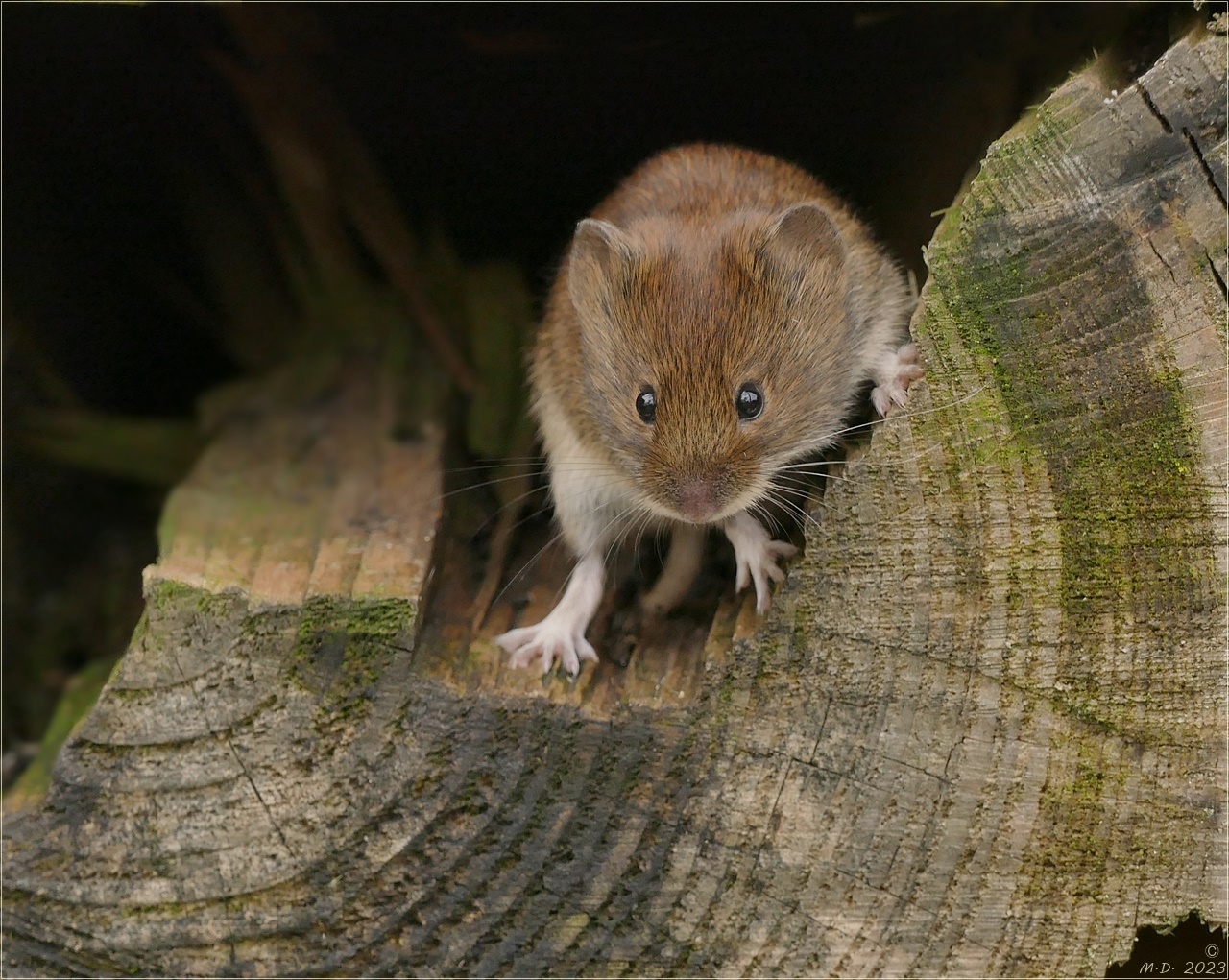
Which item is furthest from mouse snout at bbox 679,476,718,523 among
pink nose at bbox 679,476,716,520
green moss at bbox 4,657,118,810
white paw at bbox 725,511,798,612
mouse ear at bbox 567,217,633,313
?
green moss at bbox 4,657,118,810

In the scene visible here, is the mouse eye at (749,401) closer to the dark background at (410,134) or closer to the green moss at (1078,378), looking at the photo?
the green moss at (1078,378)

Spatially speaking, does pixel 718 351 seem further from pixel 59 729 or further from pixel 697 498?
pixel 59 729

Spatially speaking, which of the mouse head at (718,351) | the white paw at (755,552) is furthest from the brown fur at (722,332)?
the white paw at (755,552)

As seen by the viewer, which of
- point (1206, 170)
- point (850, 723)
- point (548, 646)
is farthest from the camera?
point (548, 646)

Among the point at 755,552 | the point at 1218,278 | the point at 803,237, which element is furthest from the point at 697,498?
the point at 1218,278

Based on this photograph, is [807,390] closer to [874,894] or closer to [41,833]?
[874,894]

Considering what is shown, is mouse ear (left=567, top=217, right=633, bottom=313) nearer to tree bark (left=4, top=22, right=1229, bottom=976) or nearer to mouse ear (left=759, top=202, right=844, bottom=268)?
mouse ear (left=759, top=202, right=844, bottom=268)
